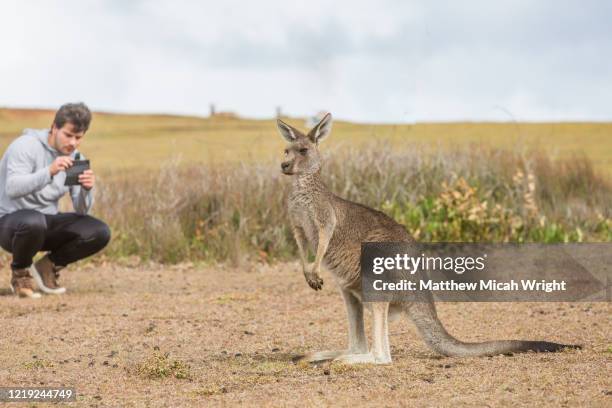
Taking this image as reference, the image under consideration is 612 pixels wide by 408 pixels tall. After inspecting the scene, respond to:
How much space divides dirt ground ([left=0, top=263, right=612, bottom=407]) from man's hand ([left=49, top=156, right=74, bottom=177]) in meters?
1.30

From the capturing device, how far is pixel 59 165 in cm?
874

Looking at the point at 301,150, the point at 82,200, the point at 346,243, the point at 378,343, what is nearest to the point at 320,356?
the point at 378,343

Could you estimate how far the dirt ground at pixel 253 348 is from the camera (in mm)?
5414

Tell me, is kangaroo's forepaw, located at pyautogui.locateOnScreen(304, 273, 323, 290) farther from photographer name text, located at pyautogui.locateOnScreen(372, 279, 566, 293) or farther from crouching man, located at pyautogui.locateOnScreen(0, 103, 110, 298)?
crouching man, located at pyautogui.locateOnScreen(0, 103, 110, 298)

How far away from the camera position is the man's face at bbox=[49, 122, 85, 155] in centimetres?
905

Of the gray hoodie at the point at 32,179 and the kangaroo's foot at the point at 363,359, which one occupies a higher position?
the gray hoodie at the point at 32,179

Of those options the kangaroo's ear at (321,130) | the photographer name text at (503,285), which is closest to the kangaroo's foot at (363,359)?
the kangaroo's ear at (321,130)

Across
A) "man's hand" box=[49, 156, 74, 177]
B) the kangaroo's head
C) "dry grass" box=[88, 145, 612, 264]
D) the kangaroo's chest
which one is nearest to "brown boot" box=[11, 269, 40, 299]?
"man's hand" box=[49, 156, 74, 177]

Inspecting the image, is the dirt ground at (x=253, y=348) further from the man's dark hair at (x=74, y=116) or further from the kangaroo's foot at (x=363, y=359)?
the man's dark hair at (x=74, y=116)

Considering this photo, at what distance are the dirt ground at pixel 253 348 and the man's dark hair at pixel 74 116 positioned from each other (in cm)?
172

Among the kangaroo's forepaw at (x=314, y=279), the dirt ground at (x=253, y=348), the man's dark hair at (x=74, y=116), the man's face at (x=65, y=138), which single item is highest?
the man's dark hair at (x=74, y=116)

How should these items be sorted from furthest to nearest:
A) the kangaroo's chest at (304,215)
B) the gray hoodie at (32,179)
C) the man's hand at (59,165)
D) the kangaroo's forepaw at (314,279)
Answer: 1. the gray hoodie at (32,179)
2. the man's hand at (59,165)
3. the kangaroo's chest at (304,215)
4. the kangaroo's forepaw at (314,279)

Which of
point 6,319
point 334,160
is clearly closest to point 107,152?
point 334,160

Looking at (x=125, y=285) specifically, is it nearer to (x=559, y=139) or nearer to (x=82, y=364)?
(x=82, y=364)
